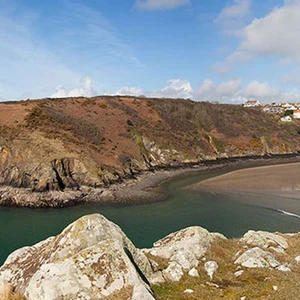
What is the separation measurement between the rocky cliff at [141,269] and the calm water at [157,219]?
727 inches

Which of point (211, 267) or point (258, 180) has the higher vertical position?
point (211, 267)

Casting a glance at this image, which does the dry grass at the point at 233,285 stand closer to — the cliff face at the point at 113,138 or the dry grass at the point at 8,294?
the dry grass at the point at 8,294

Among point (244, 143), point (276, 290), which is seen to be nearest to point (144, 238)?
point (276, 290)

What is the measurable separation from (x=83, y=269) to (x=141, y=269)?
109 inches

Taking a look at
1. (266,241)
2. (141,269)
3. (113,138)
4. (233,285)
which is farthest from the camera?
(113,138)

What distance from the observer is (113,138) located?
81.8m

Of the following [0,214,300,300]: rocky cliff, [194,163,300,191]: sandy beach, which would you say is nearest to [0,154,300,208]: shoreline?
[194,163,300,191]: sandy beach

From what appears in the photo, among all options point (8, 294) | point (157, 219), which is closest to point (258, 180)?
point (157, 219)

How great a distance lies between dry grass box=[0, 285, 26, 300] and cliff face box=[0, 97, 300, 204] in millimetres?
40929

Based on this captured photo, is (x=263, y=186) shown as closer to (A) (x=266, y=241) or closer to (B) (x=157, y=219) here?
(B) (x=157, y=219)

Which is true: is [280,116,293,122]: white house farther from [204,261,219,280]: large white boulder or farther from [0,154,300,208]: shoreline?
[204,261,219,280]: large white boulder

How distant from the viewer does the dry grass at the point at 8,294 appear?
12.0 meters

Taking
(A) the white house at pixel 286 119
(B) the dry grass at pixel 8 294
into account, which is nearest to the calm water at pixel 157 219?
(B) the dry grass at pixel 8 294

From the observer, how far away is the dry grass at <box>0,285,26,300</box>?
12047 millimetres
